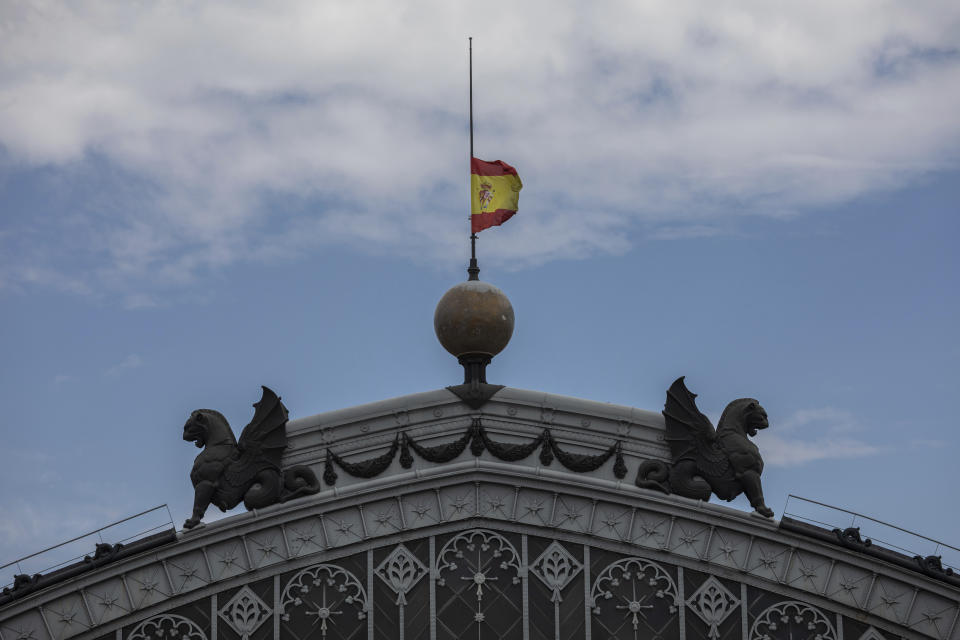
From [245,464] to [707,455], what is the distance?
873 centimetres

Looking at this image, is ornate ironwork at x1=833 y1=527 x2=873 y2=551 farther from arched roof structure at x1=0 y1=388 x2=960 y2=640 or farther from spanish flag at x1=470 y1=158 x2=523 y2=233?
spanish flag at x1=470 y1=158 x2=523 y2=233

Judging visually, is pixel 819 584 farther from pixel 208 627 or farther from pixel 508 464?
pixel 208 627

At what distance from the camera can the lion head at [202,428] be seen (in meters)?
39.3

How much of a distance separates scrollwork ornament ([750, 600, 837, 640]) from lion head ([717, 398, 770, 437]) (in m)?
3.47

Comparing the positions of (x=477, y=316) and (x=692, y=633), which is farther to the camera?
(x=477, y=316)

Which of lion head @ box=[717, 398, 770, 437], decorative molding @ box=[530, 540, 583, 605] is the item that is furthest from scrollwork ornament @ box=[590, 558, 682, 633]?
lion head @ box=[717, 398, 770, 437]

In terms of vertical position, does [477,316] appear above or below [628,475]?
above

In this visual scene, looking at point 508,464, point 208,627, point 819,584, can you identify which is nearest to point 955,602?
Answer: point 819,584

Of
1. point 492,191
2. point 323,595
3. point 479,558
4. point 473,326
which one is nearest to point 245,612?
point 323,595

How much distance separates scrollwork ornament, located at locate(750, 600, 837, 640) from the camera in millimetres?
37906

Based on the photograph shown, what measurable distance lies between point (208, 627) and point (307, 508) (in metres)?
2.85

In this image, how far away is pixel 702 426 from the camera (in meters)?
38.9

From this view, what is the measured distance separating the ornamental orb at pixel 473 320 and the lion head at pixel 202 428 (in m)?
4.74

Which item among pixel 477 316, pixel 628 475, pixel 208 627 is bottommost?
pixel 208 627
